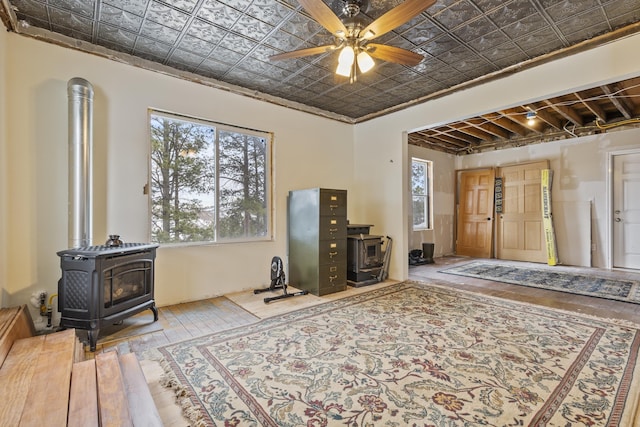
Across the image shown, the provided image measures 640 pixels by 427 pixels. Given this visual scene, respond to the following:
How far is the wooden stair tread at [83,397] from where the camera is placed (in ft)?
4.30

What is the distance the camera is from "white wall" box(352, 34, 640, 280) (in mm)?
2875

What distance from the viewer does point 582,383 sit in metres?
1.88

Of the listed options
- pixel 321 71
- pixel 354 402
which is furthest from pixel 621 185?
pixel 354 402

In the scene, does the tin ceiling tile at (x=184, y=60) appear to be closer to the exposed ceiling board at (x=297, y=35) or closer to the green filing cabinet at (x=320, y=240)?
the exposed ceiling board at (x=297, y=35)

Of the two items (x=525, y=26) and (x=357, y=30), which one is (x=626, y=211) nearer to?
(x=525, y=26)

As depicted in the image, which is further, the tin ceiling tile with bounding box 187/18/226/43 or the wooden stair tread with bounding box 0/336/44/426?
the tin ceiling tile with bounding box 187/18/226/43

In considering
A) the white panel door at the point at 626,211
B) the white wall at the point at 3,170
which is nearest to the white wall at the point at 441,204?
the white panel door at the point at 626,211

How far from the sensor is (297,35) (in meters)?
2.85

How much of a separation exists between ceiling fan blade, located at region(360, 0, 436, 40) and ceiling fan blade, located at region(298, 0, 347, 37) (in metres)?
0.20

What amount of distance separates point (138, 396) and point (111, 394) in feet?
0.42

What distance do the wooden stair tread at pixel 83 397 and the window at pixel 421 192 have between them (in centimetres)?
611

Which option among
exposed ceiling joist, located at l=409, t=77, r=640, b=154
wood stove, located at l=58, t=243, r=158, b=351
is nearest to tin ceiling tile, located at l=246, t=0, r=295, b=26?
wood stove, located at l=58, t=243, r=158, b=351

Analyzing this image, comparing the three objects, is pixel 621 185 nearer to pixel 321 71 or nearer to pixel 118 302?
pixel 321 71

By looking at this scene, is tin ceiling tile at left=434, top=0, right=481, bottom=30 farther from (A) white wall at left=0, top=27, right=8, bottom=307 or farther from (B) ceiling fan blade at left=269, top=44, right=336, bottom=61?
(A) white wall at left=0, top=27, right=8, bottom=307
